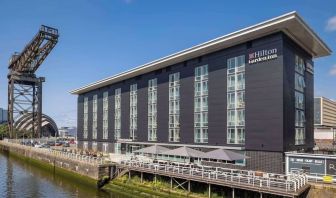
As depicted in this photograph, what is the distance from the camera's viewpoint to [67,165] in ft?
147

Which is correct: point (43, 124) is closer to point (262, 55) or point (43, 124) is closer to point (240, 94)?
point (240, 94)

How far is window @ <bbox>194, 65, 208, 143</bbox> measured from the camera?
126 feet

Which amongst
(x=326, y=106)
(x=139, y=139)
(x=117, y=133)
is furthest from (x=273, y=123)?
(x=326, y=106)

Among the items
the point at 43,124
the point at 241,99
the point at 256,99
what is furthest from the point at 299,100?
the point at 43,124

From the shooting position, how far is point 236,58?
3497 centimetres

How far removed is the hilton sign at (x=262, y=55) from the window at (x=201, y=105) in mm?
6991

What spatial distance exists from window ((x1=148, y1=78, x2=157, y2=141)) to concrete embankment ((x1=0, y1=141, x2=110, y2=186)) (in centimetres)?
1109

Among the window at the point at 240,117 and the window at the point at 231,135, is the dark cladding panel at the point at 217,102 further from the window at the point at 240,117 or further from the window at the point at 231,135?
the window at the point at 240,117

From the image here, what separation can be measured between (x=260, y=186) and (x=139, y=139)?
29.1 m

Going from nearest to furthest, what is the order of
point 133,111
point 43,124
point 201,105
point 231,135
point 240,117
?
point 240,117 < point 231,135 < point 201,105 < point 133,111 < point 43,124

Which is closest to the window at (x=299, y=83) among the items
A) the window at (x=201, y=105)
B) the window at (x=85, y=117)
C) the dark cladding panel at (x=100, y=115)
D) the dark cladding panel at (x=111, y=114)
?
the window at (x=201, y=105)

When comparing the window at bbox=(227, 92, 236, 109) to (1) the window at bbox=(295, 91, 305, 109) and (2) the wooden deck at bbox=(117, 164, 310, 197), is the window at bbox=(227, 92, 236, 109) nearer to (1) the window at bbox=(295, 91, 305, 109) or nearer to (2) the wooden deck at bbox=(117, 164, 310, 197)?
(1) the window at bbox=(295, 91, 305, 109)

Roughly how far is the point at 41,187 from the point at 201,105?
20.9 metres

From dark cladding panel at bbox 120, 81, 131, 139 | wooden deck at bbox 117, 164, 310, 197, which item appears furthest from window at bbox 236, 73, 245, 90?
dark cladding panel at bbox 120, 81, 131, 139
